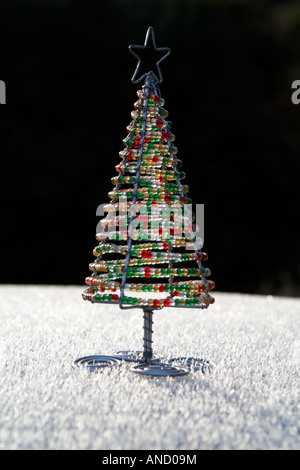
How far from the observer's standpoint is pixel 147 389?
2758mm

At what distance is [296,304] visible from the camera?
6.63m

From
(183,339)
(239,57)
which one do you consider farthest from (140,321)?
(239,57)

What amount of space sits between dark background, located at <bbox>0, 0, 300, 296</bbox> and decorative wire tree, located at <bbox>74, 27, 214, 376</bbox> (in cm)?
812

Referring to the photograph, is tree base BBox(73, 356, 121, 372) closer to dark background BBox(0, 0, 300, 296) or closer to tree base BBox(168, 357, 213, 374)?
tree base BBox(168, 357, 213, 374)

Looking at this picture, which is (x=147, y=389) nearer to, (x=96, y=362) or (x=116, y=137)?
(x=96, y=362)

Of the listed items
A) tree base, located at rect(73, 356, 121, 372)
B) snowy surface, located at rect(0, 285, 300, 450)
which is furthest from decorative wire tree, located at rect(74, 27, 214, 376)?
snowy surface, located at rect(0, 285, 300, 450)

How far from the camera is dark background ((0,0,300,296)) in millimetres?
11477

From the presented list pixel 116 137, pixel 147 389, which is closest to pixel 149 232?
pixel 147 389

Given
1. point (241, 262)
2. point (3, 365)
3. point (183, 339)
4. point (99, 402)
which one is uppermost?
point (241, 262)

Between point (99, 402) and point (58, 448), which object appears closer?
point (58, 448)

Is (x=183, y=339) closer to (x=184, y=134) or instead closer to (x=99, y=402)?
(x=99, y=402)

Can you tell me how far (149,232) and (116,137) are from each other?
9.05 m

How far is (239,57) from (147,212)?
10.8 m

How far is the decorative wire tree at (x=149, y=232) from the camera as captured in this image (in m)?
2.97
